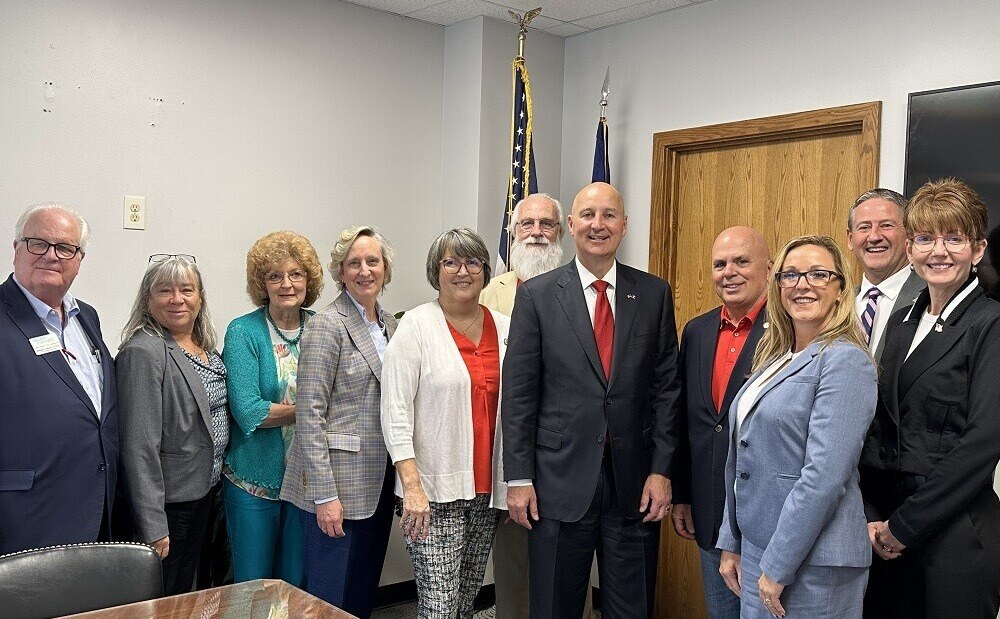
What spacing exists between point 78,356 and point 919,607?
2.42 metres

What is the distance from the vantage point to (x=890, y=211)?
2.86m

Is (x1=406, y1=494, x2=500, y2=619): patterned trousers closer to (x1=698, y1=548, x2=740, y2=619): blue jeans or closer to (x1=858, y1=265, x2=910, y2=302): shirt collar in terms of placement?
(x1=698, y1=548, x2=740, y2=619): blue jeans

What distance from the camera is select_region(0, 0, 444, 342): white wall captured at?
3535 millimetres

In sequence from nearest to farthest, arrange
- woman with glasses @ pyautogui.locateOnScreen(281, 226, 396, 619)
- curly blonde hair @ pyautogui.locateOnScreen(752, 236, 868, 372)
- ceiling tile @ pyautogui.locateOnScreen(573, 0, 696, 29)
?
1. curly blonde hair @ pyautogui.locateOnScreen(752, 236, 868, 372)
2. woman with glasses @ pyautogui.locateOnScreen(281, 226, 396, 619)
3. ceiling tile @ pyautogui.locateOnScreen(573, 0, 696, 29)

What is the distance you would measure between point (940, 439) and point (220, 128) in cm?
306

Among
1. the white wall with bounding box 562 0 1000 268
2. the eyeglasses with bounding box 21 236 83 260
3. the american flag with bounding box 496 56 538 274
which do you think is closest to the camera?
the eyeglasses with bounding box 21 236 83 260

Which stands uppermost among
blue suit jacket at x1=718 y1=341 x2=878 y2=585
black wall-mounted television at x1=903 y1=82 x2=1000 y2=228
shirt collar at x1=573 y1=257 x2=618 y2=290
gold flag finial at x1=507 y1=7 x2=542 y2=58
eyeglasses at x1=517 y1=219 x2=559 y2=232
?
gold flag finial at x1=507 y1=7 x2=542 y2=58

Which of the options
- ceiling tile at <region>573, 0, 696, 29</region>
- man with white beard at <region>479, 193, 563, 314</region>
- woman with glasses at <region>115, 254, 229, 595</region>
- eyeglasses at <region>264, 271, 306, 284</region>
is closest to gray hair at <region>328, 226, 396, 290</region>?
eyeglasses at <region>264, 271, 306, 284</region>

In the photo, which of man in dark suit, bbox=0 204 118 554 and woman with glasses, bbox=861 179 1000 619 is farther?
man in dark suit, bbox=0 204 118 554

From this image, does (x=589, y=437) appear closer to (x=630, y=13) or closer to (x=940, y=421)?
(x=940, y=421)

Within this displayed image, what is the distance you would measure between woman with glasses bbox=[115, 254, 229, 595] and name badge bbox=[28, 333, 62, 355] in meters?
0.26

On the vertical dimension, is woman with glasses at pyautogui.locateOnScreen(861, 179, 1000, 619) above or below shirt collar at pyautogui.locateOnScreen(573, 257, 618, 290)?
below

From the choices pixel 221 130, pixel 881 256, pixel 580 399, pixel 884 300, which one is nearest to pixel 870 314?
pixel 884 300

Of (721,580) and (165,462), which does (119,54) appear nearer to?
(165,462)
